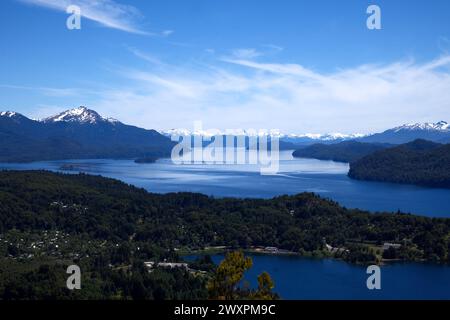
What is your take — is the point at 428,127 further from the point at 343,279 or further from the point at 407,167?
the point at 343,279

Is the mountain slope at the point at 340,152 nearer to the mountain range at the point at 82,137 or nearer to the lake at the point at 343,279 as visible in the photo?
the mountain range at the point at 82,137

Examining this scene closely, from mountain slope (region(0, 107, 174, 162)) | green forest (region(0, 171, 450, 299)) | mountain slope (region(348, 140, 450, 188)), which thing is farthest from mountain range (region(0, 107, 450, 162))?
green forest (region(0, 171, 450, 299))

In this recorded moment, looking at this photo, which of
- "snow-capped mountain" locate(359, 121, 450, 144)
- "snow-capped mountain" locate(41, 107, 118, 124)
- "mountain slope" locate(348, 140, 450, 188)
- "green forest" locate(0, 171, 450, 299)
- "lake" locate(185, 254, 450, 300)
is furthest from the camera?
"snow-capped mountain" locate(359, 121, 450, 144)

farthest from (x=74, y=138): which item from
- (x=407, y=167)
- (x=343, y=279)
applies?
(x=343, y=279)

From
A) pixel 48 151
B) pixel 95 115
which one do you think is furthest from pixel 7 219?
pixel 95 115

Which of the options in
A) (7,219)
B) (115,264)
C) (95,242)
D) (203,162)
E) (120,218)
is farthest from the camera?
(203,162)

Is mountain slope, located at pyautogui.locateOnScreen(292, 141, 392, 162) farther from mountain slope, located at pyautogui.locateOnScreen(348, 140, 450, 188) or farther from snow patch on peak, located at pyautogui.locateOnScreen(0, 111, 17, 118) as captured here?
snow patch on peak, located at pyautogui.locateOnScreen(0, 111, 17, 118)
